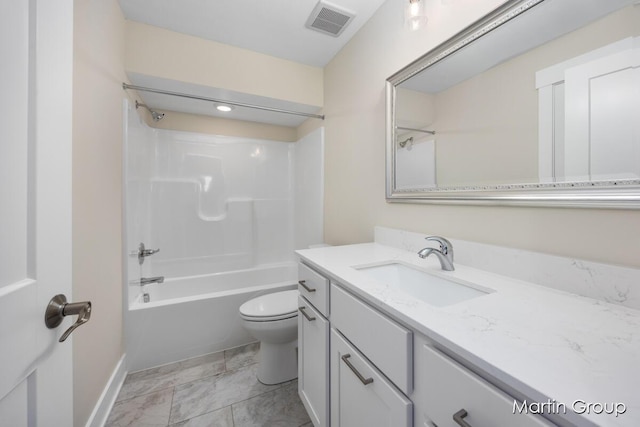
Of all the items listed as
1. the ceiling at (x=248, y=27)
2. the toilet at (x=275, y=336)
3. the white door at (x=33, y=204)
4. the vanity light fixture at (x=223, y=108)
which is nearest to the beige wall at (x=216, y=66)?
the ceiling at (x=248, y=27)

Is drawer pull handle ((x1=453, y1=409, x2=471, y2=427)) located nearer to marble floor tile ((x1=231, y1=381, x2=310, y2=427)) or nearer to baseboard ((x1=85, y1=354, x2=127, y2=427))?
marble floor tile ((x1=231, y1=381, x2=310, y2=427))

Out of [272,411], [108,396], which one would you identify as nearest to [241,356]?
[272,411]

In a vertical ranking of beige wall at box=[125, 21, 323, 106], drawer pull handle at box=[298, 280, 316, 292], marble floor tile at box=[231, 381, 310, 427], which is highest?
beige wall at box=[125, 21, 323, 106]

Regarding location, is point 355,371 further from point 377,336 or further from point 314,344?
point 314,344

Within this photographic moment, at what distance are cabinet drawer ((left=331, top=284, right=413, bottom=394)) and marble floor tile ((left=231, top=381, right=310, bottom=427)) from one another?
799 mm

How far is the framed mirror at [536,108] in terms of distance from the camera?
0.68m

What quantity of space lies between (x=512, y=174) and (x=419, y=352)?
2.42ft

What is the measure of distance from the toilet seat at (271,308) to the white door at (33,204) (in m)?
1.03

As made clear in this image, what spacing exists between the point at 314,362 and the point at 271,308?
0.63m

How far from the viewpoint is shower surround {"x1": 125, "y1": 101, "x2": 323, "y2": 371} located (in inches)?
71.2

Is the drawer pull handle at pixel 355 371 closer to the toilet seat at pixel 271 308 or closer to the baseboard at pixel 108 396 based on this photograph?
the toilet seat at pixel 271 308

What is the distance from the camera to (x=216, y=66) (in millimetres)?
1899

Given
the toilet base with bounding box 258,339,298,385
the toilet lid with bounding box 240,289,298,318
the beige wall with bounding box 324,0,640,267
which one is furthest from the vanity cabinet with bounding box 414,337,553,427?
the toilet base with bounding box 258,339,298,385

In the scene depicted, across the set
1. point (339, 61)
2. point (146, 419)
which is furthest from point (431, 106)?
point (146, 419)
